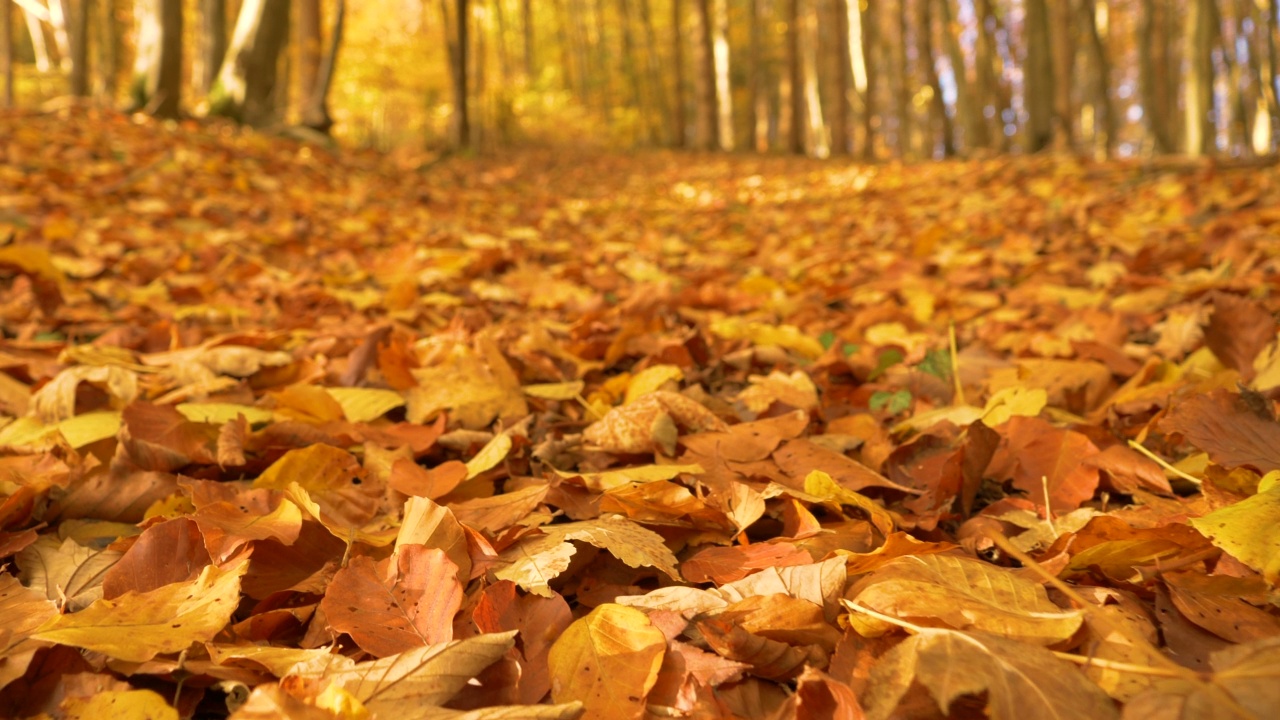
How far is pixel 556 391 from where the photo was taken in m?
1.61

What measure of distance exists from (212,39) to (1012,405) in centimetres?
999

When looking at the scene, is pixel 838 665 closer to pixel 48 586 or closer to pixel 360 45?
pixel 48 586

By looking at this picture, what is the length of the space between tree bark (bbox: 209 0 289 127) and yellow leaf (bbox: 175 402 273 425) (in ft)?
25.5

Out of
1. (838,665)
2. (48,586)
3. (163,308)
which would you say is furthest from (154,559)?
(163,308)

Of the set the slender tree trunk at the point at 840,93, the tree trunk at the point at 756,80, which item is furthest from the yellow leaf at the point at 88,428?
the tree trunk at the point at 756,80

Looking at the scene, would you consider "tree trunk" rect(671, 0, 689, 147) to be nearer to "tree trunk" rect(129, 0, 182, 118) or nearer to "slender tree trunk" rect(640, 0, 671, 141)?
"slender tree trunk" rect(640, 0, 671, 141)

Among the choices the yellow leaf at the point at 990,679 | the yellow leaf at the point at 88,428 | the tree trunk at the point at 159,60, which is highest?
the tree trunk at the point at 159,60

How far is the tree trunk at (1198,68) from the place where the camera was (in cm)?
676

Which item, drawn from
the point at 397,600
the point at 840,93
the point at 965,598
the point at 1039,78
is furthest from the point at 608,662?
the point at 840,93

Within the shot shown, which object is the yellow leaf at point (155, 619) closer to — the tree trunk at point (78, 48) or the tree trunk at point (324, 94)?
the tree trunk at point (324, 94)

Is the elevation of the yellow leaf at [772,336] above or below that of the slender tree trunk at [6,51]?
below

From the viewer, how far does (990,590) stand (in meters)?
0.77

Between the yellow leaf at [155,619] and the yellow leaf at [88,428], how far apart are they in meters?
0.57

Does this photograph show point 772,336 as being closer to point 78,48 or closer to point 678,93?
point 78,48
